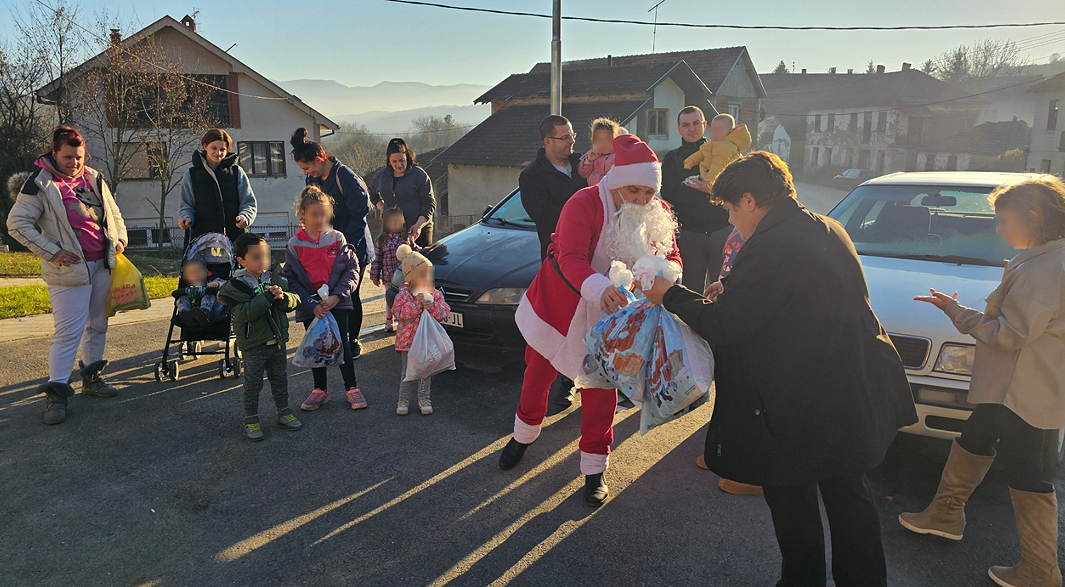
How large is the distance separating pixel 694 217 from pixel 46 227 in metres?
4.90

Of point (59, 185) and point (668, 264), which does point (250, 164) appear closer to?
point (59, 185)

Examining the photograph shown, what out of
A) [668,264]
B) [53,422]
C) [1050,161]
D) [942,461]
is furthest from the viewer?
[1050,161]

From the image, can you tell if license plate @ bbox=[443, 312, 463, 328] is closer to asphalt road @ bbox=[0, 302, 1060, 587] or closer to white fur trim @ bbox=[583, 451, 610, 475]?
asphalt road @ bbox=[0, 302, 1060, 587]

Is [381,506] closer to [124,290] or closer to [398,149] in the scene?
[124,290]

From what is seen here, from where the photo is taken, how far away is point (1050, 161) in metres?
38.8

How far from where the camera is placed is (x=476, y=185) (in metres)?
31.6

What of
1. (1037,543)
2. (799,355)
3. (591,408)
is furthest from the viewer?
(591,408)

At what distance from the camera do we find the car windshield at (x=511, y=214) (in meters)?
7.12

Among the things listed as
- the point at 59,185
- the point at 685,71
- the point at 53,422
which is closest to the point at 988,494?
the point at 53,422

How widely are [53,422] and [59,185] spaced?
5.54ft

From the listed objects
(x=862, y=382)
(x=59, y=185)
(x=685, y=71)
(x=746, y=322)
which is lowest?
(x=862, y=382)

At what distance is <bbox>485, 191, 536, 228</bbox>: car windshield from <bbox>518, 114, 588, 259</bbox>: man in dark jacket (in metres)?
1.74

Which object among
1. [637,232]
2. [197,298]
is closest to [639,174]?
[637,232]

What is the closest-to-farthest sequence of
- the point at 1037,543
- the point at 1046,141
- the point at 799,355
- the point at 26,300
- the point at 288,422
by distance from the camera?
the point at 799,355
the point at 1037,543
the point at 288,422
the point at 26,300
the point at 1046,141
